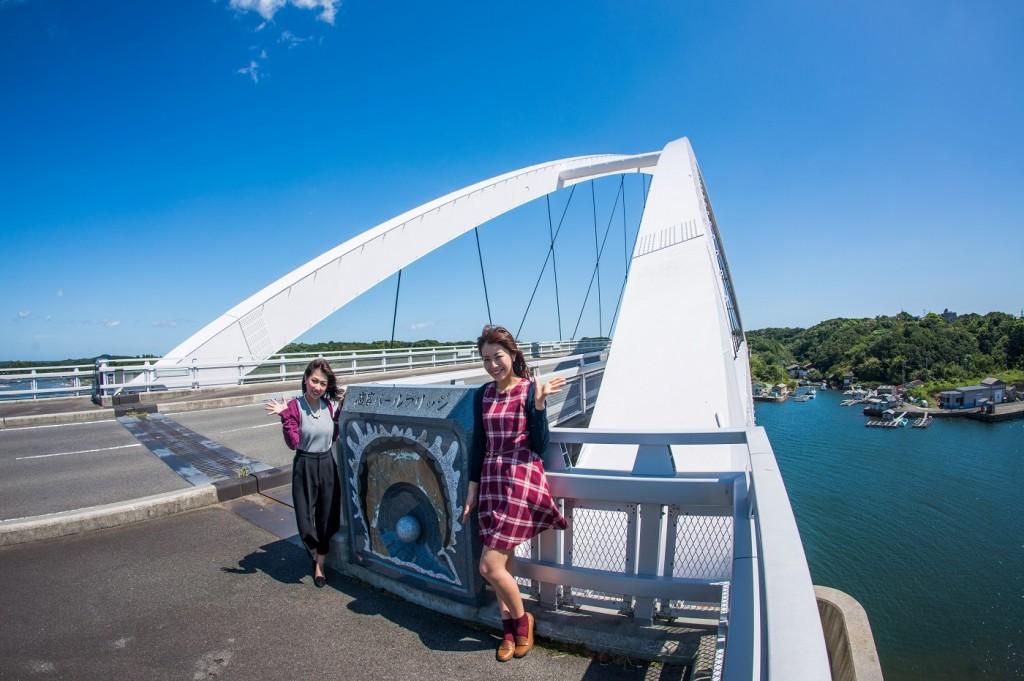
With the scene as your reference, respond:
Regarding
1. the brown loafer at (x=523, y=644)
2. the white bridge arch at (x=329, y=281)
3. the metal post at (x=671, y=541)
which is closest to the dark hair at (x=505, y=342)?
the metal post at (x=671, y=541)

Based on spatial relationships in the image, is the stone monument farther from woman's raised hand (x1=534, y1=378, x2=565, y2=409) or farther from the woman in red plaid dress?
woman's raised hand (x1=534, y1=378, x2=565, y2=409)

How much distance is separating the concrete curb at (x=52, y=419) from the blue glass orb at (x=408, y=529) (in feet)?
37.4

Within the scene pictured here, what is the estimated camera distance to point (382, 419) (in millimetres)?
2945

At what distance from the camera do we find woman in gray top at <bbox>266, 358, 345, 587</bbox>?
3.27 m

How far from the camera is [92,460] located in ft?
22.9

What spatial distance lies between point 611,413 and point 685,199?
814cm

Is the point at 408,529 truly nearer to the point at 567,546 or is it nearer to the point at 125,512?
the point at 567,546

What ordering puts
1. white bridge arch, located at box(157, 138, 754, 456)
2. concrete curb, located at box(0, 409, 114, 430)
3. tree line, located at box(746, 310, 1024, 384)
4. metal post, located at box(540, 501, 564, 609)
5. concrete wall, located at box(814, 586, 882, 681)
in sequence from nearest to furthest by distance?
Answer: metal post, located at box(540, 501, 564, 609)
concrete wall, located at box(814, 586, 882, 681)
white bridge arch, located at box(157, 138, 754, 456)
concrete curb, located at box(0, 409, 114, 430)
tree line, located at box(746, 310, 1024, 384)

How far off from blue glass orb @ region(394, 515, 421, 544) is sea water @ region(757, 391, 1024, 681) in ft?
58.4

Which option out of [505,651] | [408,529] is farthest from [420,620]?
[505,651]

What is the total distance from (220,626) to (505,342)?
2.21 m

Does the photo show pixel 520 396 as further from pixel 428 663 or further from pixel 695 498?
pixel 428 663

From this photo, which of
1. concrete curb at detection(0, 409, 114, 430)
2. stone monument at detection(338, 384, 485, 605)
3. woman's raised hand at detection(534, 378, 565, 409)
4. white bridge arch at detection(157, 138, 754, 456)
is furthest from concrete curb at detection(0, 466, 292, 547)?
concrete curb at detection(0, 409, 114, 430)

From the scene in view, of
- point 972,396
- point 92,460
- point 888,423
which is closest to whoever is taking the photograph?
point 92,460
